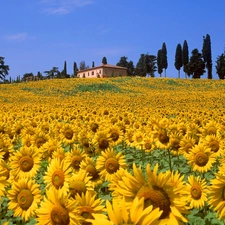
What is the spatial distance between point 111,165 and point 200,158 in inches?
56.4

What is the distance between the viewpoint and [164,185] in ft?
7.11

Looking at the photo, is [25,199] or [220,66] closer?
[25,199]

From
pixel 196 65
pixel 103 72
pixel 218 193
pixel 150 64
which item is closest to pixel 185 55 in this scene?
pixel 196 65

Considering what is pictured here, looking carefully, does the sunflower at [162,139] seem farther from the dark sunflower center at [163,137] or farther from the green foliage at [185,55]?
the green foliage at [185,55]

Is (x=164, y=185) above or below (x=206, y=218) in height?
above

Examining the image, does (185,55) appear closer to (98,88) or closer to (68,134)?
(98,88)

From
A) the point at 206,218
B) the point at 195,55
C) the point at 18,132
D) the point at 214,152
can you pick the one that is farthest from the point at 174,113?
the point at 195,55

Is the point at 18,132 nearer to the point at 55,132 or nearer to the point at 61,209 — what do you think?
the point at 55,132

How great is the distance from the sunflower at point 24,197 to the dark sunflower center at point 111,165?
0.94m

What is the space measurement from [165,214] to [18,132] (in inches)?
249

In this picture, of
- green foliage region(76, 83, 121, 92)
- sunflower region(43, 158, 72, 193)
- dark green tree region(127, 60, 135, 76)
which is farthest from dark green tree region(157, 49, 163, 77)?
sunflower region(43, 158, 72, 193)

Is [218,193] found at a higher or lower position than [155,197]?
lower

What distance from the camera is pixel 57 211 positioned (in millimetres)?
2492

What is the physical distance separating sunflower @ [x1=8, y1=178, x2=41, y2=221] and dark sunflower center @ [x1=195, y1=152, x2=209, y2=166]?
2378mm
